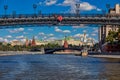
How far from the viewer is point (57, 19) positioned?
400 ft

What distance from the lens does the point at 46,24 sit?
4936 inches

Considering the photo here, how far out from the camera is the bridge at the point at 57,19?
121500mm

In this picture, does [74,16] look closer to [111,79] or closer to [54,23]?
[54,23]

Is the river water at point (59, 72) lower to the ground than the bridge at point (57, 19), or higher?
lower

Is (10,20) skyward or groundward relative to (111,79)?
skyward

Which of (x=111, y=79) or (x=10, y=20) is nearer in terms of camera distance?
(x=111, y=79)

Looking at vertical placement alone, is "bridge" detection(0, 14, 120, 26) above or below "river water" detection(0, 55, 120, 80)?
above

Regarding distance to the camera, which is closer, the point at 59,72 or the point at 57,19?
the point at 59,72

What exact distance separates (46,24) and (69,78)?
7388 cm

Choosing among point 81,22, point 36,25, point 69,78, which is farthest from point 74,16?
point 69,78

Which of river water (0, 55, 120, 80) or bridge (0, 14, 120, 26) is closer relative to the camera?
river water (0, 55, 120, 80)

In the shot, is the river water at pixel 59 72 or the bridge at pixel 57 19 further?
the bridge at pixel 57 19

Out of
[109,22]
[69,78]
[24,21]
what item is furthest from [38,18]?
[69,78]

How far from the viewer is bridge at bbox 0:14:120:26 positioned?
122m
